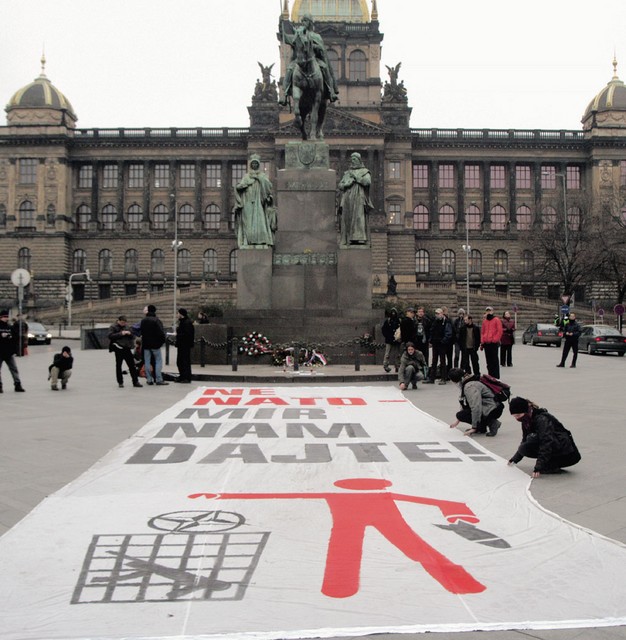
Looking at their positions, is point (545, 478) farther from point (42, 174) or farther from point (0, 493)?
point (42, 174)

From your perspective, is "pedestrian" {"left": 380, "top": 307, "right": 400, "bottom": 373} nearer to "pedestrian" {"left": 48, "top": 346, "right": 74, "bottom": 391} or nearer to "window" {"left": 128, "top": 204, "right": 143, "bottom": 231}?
"pedestrian" {"left": 48, "top": 346, "right": 74, "bottom": 391}

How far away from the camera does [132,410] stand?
44.0 ft

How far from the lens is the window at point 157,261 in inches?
3378

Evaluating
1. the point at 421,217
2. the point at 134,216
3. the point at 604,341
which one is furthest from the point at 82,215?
the point at 604,341

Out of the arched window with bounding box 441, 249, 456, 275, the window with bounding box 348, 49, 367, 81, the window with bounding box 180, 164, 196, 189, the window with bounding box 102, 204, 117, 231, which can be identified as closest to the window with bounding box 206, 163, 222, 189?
the window with bounding box 180, 164, 196, 189

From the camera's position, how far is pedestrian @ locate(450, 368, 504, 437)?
1063cm

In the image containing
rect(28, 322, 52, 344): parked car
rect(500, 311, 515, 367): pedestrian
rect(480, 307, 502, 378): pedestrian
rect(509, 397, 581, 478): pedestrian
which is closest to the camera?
rect(509, 397, 581, 478): pedestrian

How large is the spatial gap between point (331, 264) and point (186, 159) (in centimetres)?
6851

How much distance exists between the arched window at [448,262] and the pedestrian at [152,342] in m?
70.0

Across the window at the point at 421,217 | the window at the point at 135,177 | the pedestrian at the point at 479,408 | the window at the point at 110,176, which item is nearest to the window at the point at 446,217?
the window at the point at 421,217

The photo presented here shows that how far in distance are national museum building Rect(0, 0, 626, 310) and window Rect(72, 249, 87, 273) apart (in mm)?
158

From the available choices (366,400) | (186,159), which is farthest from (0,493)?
(186,159)

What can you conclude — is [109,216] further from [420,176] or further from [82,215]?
[420,176]

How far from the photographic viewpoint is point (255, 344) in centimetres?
2083
